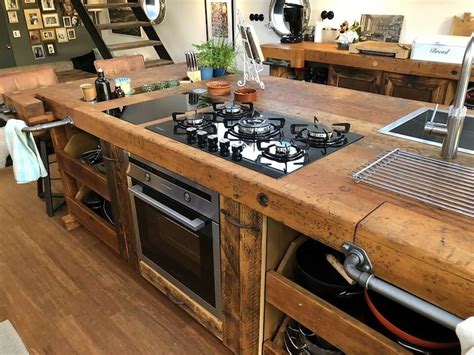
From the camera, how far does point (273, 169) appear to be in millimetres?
1271

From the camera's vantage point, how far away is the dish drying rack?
1045 millimetres

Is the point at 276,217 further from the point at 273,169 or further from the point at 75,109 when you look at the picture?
the point at 75,109

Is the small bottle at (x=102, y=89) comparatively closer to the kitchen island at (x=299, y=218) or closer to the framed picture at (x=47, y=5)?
the kitchen island at (x=299, y=218)

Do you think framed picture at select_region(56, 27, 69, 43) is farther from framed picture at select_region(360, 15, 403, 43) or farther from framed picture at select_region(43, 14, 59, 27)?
framed picture at select_region(360, 15, 403, 43)

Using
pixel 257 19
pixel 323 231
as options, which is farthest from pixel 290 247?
pixel 257 19

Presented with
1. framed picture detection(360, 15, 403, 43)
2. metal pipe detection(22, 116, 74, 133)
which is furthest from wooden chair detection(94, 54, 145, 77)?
framed picture detection(360, 15, 403, 43)

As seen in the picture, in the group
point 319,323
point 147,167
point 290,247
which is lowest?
point 319,323

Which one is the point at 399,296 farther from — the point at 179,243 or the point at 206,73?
the point at 206,73

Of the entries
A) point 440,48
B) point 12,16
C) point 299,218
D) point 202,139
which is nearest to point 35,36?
point 12,16

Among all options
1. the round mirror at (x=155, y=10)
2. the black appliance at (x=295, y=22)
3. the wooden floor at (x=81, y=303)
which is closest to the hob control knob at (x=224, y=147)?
the wooden floor at (x=81, y=303)

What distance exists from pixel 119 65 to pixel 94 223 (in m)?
1.39

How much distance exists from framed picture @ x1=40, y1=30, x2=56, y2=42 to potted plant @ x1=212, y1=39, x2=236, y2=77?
219 inches

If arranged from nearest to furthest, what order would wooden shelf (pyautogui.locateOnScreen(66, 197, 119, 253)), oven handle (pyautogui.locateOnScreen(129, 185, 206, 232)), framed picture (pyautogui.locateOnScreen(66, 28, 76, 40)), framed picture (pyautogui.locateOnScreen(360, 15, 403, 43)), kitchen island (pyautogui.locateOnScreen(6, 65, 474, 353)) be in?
kitchen island (pyautogui.locateOnScreen(6, 65, 474, 353))
oven handle (pyautogui.locateOnScreen(129, 185, 206, 232))
wooden shelf (pyautogui.locateOnScreen(66, 197, 119, 253))
framed picture (pyautogui.locateOnScreen(360, 15, 403, 43))
framed picture (pyautogui.locateOnScreen(66, 28, 76, 40))

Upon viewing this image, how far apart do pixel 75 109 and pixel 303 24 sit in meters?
2.73
